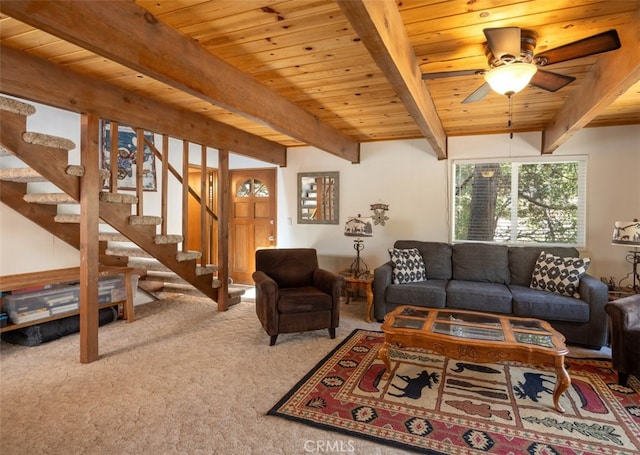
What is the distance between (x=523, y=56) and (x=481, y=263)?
2607mm

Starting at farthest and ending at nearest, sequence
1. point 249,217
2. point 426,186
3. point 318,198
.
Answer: point 249,217 → point 318,198 → point 426,186

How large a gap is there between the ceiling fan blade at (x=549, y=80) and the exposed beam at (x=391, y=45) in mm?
719

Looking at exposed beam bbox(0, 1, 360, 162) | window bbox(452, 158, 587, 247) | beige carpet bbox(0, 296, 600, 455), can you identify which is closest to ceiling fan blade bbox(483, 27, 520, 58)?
exposed beam bbox(0, 1, 360, 162)

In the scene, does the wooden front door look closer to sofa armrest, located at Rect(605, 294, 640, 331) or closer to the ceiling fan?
the ceiling fan

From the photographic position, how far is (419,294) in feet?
12.6

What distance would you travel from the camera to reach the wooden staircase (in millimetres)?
2641

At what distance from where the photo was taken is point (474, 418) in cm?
217

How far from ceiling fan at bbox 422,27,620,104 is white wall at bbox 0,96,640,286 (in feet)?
8.11

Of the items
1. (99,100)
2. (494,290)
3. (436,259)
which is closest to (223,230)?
(99,100)

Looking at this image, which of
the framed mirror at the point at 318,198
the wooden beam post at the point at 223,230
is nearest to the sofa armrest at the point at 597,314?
the framed mirror at the point at 318,198

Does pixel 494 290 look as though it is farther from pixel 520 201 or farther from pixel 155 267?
pixel 155 267

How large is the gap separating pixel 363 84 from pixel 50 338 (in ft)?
12.0

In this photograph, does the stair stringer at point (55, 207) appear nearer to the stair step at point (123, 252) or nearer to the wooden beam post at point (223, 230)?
the wooden beam post at point (223, 230)

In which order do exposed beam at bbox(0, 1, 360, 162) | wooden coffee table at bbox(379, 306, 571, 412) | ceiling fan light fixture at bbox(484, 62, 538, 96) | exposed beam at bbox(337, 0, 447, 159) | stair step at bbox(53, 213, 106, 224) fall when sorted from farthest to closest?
1. stair step at bbox(53, 213, 106, 224)
2. wooden coffee table at bbox(379, 306, 571, 412)
3. ceiling fan light fixture at bbox(484, 62, 538, 96)
4. exposed beam at bbox(0, 1, 360, 162)
5. exposed beam at bbox(337, 0, 447, 159)
